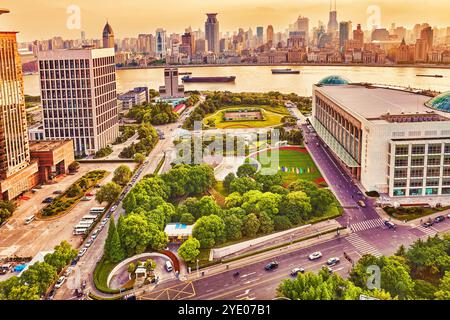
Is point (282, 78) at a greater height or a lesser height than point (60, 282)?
greater

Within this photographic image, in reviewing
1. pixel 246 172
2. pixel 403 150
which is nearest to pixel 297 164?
pixel 246 172

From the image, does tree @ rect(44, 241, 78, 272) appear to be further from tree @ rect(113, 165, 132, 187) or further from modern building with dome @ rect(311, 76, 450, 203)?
modern building with dome @ rect(311, 76, 450, 203)

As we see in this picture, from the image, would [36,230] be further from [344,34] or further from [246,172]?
[344,34]

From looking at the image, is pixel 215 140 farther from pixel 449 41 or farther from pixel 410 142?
pixel 449 41

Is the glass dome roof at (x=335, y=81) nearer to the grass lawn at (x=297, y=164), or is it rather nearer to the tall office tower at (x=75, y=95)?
the grass lawn at (x=297, y=164)

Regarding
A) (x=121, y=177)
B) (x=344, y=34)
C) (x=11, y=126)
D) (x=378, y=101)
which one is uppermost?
(x=344, y=34)

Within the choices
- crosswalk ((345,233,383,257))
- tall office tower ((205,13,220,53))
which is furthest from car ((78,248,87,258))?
crosswalk ((345,233,383,257))
